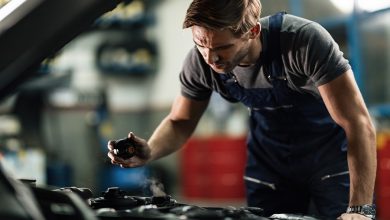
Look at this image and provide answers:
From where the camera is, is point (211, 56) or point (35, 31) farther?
point (211, 56)

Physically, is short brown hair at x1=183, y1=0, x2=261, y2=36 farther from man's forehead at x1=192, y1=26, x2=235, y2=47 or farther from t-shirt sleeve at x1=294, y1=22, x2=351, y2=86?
t-shirt sleeve at x1=294, y1=22, x2=351, y2=86

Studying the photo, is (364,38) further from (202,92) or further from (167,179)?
(202,92)

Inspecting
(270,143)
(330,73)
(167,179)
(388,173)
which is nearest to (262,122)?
(270,143)

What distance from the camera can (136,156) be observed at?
65.4 inches

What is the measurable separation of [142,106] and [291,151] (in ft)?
19.2

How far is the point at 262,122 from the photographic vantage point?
6.50ft

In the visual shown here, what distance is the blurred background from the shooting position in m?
5.42

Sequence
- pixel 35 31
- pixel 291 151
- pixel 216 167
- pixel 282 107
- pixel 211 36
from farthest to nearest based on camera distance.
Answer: pixel 216 167 → pixel 291 151 → pixel 282 107 → pixel 211 36 → pixel 35 31

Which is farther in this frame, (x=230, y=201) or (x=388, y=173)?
(x=230, y=201)

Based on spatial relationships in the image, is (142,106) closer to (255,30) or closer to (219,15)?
(255,30)

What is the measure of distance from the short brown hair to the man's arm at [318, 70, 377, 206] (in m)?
0.28

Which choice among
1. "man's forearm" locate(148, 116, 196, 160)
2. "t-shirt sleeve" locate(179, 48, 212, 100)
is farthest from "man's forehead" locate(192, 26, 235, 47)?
"man's forearm" locate(148, 116, 196, 160)

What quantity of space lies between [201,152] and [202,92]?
4630 millimetres

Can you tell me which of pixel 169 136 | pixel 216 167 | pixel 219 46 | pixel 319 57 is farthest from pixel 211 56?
pixel 216 167
